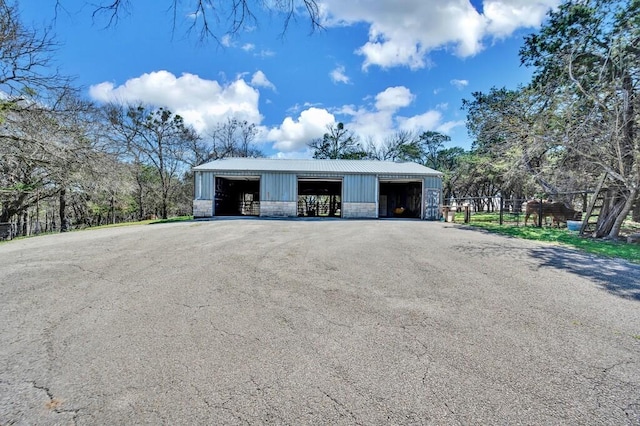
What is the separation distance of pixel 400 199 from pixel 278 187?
36.7 feet

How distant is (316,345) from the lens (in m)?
2.51

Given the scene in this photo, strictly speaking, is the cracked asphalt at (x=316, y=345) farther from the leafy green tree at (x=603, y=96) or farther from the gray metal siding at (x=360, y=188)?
the gray metal siding at (x=360, y=188)

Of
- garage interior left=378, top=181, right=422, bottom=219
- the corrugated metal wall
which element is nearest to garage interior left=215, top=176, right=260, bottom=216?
the corrugated metal wall

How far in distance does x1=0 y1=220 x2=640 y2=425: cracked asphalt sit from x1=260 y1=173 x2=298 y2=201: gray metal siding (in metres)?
12.3

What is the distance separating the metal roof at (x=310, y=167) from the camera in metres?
17.2

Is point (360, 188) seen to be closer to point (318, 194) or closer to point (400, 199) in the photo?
point (318, 194)

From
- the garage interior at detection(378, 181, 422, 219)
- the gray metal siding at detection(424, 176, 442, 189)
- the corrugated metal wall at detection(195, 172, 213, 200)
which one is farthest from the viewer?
the garage interior at detection(378, 181, 422, 219)

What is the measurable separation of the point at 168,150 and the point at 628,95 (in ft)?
95.3

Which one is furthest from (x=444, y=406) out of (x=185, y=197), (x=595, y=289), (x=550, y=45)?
(x=185, y=197)

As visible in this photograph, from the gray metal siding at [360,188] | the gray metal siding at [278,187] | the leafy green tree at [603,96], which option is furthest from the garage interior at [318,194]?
the leafy green tree at [603,96]

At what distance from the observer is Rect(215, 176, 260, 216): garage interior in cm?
1855

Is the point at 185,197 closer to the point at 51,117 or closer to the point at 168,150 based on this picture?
the point at 168,150

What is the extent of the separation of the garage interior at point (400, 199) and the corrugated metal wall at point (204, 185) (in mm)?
11671

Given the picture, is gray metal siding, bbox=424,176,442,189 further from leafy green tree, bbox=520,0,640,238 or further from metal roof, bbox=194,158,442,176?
leafy green tree, bbox=520,0,640,238
